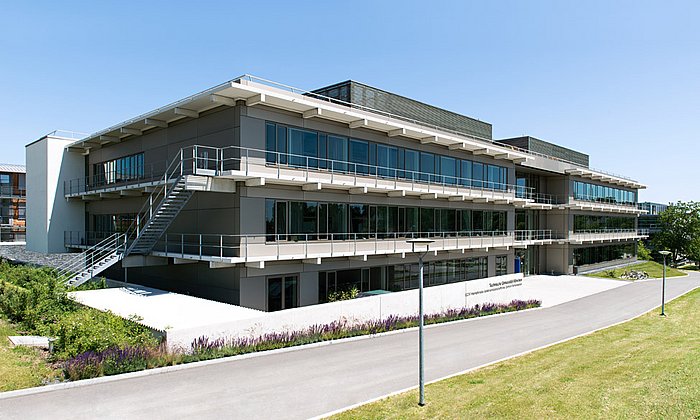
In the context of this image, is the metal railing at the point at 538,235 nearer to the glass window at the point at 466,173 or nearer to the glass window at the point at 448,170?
the glass window at the point at 466,173

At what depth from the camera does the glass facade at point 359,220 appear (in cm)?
2345

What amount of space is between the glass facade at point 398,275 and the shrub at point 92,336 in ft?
38.5

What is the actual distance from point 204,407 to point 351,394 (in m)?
3.67

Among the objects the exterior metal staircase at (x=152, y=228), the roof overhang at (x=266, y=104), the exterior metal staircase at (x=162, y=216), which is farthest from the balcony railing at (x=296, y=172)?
the roof overhang at (x=266, y=104)

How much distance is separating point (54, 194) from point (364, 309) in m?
28.1

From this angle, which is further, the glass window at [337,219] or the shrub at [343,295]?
the shrub at [343,295]

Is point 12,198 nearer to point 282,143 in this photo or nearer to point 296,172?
point 282,143

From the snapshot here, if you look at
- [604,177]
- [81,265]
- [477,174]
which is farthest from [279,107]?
[604,177]

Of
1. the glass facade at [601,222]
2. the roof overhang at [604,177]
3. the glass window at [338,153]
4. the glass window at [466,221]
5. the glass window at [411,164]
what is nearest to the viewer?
the glass window at [338,153]

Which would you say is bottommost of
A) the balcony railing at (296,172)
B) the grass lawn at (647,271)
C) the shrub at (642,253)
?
the grass lawn at (647,271)

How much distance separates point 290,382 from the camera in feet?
43.3

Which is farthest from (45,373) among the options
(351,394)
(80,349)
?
(351,394)

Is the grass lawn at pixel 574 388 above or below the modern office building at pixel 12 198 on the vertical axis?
below

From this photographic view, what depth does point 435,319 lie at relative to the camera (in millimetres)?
23375
